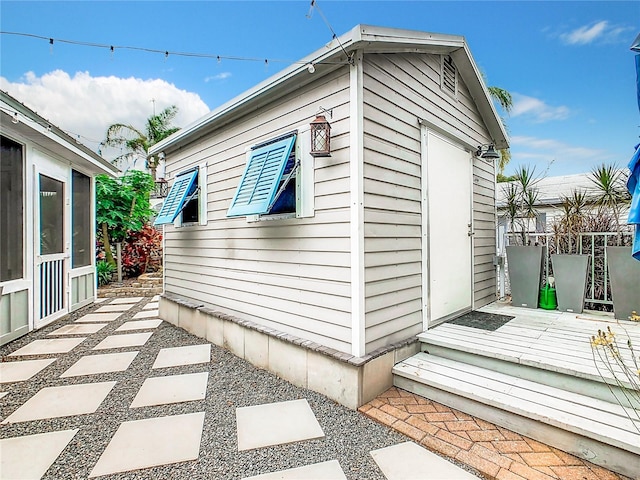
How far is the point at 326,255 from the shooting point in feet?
8.98

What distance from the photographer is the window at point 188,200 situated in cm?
437

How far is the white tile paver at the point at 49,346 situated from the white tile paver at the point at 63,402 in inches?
49.7

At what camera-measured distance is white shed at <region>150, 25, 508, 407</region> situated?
2.54 metres

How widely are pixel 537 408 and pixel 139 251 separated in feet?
31.6

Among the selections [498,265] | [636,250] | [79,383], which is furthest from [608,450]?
[79,383]

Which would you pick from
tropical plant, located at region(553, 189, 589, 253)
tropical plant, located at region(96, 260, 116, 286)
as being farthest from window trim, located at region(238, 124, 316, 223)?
tropical plant, located at region(96, 260, 116, 286)

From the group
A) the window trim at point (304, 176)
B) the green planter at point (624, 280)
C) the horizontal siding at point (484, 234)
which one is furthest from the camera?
the horizontal siding at point (484, 234)

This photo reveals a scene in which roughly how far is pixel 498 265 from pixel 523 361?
9.17ft

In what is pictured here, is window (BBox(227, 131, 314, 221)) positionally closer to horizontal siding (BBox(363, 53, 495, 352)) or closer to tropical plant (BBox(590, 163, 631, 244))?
horizontal siding (BBox(363, 53, 495, 352))

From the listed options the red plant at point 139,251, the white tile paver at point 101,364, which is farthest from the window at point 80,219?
the white tile paver at point 101,364

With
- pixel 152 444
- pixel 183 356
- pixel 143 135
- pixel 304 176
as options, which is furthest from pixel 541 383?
pixel 143 135

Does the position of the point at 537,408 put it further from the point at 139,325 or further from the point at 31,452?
the point at 139,325

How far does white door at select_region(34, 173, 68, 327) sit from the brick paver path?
5.14 m

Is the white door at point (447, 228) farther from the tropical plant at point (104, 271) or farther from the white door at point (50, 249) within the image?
the tropical plant at point (104, 271)
